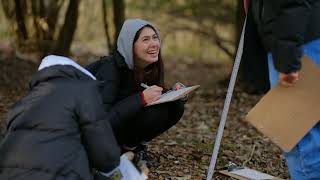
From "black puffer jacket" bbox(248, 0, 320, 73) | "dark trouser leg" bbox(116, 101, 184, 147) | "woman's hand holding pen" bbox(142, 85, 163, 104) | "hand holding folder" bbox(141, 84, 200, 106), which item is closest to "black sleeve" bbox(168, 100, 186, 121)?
"dark trouser leg" bbox(116, 101, 184, 147)

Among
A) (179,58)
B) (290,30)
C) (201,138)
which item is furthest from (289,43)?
(179,58)

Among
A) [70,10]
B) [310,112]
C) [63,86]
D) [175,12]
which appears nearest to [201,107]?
[70,10]

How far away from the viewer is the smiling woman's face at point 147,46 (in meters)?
4.02

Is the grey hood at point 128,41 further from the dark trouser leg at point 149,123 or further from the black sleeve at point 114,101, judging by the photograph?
the dark trouser leg at point 149,123

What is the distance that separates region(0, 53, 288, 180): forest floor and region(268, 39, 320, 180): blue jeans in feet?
3.26

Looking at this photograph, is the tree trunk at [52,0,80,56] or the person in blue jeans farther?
the tree trunk at [52,0,80,56]

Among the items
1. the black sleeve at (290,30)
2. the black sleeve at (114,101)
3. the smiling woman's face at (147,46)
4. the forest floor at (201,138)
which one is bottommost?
the forest floor at (201,138)

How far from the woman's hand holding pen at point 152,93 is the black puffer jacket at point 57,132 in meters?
0.95

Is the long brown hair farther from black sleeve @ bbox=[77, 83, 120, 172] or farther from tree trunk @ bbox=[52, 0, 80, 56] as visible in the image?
tree trunk @ bbox=[52, 0, 80, 56]

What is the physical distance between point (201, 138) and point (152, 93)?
181 cm

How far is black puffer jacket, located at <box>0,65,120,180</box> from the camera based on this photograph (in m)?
2.87

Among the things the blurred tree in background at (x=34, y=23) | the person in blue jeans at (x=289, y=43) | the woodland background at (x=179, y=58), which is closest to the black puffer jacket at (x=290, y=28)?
the person in blue jeans at (x=289, y=43)

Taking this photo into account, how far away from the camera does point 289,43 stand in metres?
3.06

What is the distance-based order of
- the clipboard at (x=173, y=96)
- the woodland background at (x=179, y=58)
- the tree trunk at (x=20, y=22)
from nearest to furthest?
1. the clipboard at (x=173, y=96)
2. the woodland background at (x=179, y=58)
3. the tree trunk at (x=20, y=22)
